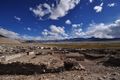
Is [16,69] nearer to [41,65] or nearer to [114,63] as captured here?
[41,65]

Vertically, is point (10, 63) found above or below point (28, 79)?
above

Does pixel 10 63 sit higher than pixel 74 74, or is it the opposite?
pixel 10 63

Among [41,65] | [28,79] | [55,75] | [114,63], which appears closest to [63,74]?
[55,75]

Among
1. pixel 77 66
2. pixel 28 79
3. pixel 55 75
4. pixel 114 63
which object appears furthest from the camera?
pixel 114 63

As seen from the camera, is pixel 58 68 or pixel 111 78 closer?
pixel 111 78

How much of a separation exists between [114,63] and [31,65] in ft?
46.6

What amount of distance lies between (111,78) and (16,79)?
8941 millimetres

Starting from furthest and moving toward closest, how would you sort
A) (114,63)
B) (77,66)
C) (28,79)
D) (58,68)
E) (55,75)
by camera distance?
(114,63), (77,66), (58,68), (55,75), (28,79)

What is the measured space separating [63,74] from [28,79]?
385cm

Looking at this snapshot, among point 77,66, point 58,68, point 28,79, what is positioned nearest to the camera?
point 28,79

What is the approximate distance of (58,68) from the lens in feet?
70.7

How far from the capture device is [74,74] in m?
20.4

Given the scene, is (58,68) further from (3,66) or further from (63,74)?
(3,66)

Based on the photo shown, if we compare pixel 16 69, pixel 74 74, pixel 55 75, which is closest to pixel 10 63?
pixel 16 69
